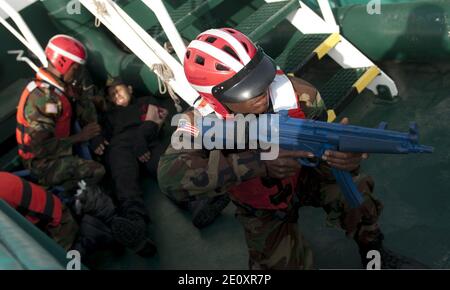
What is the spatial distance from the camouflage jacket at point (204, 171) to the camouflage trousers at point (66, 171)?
1586 mm

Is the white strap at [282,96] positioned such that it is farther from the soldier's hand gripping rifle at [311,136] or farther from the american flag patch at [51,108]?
the american flag patch at [51,108]

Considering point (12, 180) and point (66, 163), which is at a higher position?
point (12, 180)

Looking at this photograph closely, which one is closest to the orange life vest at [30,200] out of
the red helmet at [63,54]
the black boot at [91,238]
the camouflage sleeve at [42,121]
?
the black boot at [91,238]

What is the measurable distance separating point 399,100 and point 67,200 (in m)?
2.78

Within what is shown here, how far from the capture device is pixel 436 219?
11.0 feet

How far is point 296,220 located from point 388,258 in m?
0.60

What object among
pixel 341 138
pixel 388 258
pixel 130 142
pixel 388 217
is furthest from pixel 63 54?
pixel 388 258

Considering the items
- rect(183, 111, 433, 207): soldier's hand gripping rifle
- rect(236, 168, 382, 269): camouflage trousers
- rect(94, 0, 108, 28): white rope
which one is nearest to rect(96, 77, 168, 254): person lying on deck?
rect(94, 0, 108, 28): white rope

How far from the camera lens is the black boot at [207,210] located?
3.79m

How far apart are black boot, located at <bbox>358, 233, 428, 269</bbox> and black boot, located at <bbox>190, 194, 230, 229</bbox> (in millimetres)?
1127

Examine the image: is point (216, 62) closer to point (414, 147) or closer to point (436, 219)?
point (414, 147)

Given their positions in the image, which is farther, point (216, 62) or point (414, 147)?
point (216, 62)

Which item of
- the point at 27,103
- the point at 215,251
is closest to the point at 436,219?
the point at 215,251
